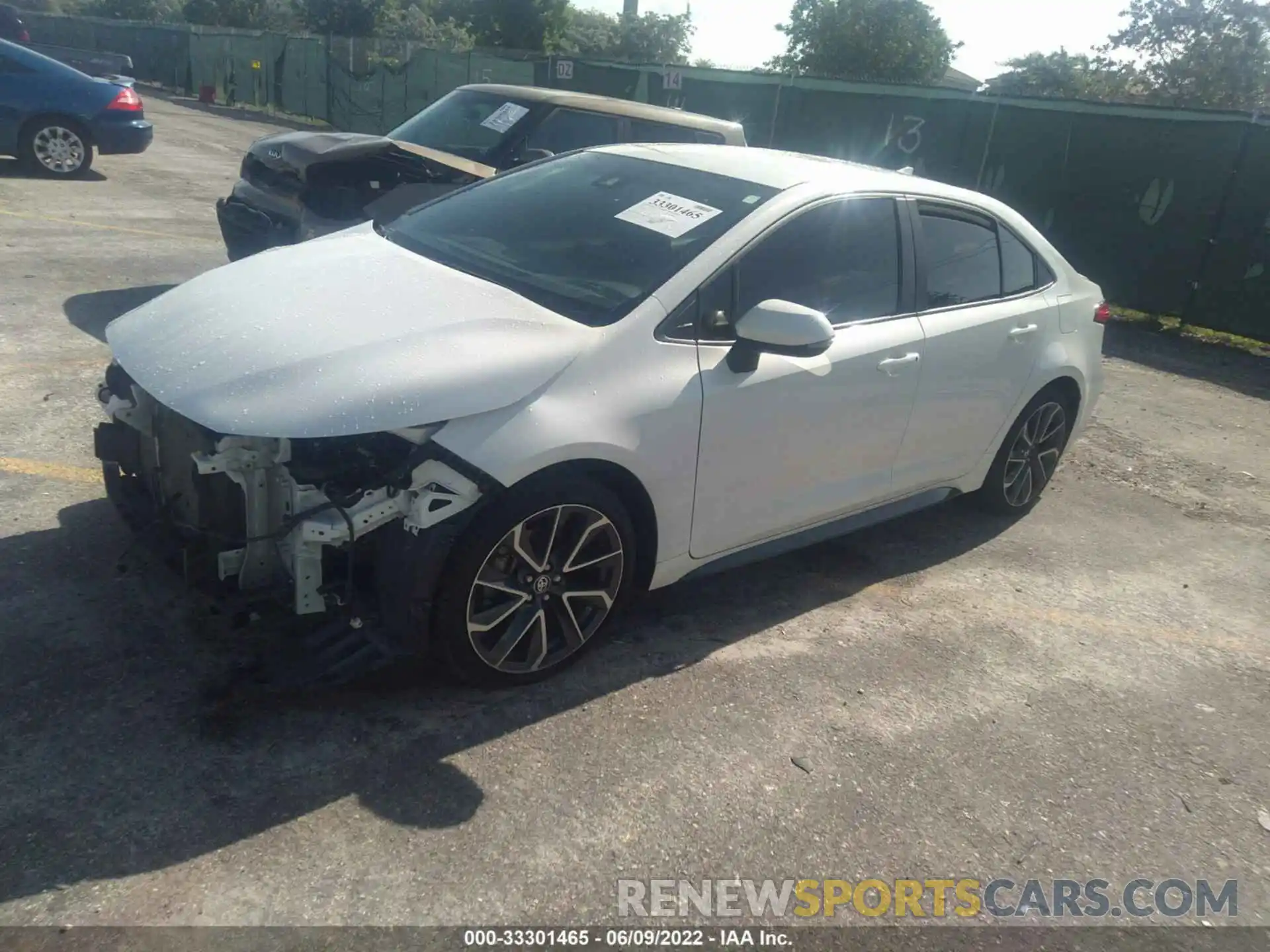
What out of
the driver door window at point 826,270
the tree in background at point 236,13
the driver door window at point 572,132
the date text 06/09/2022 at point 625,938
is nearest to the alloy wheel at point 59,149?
the driver door window at point 572,132

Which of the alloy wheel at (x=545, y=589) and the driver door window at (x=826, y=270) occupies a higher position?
the driver door window at (x=826, y=270)

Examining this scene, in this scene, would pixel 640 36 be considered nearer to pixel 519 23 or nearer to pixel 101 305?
pixel 519 23

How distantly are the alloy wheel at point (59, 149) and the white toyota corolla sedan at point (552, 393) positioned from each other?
9.56 metres

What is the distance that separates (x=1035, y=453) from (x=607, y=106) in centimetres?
464

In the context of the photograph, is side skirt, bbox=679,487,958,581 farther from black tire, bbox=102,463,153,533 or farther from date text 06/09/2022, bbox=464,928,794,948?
black tire, bbox=102,463,153,533

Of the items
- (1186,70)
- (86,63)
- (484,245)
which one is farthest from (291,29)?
(484,245)

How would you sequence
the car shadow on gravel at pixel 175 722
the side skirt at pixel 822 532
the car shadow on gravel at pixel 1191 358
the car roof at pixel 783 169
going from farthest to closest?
the car shadow on gravel at pixel 1191 358 < the car roof at pixel 783 169 < the side skirt at pixel 822 532 < the car shadow on gravel at pixel 175 722

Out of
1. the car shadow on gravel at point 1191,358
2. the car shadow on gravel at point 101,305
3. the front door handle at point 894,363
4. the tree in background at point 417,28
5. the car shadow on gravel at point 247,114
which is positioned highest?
the tree in background at point 417,28

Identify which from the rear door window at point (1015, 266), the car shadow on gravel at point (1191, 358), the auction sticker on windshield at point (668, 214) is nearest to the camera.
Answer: the auction sticker on windshield at point (668, 214)

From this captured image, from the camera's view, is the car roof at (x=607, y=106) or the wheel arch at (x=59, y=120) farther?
the wheel arch at (x=59, y=120)

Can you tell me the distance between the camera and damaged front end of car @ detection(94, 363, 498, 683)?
306 cm

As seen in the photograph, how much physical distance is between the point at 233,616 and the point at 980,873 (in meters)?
2.35

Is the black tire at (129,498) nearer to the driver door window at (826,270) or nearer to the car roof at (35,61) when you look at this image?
the driver door window at (826,270)

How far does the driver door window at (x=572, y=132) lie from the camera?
314 inches
